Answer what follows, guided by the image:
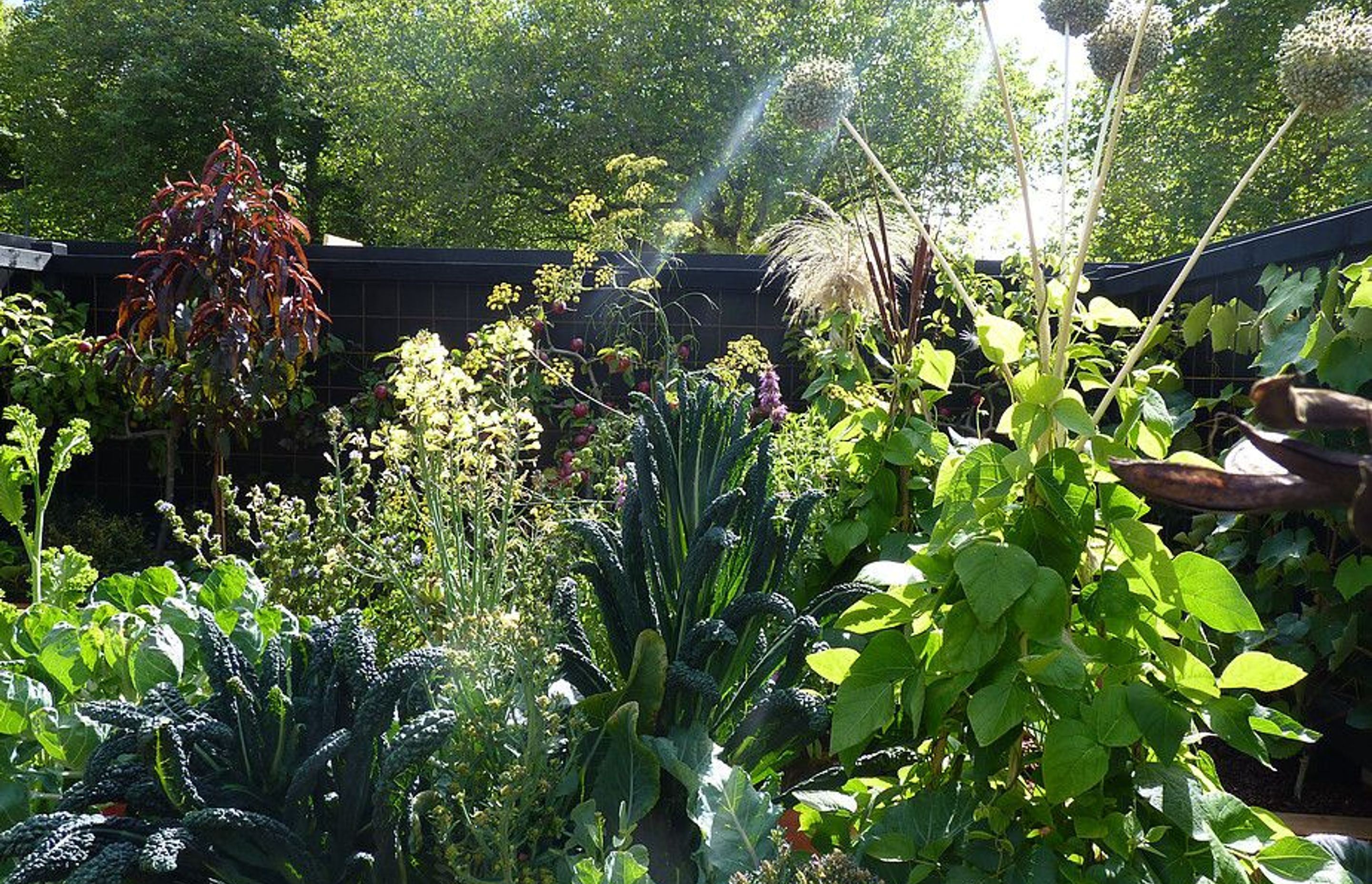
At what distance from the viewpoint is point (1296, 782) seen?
112 inches

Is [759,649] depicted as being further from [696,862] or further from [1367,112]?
[1367,112]

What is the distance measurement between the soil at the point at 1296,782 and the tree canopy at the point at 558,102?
39.2ft

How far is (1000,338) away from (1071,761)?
54cm

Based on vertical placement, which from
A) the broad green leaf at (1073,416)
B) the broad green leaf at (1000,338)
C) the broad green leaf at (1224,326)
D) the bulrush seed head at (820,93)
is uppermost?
the bulrush seed head at (820,93)

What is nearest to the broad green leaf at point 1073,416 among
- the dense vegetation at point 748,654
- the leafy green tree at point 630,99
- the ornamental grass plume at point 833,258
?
the dense vegetation at point 748,654

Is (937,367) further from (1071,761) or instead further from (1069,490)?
(1071,761)

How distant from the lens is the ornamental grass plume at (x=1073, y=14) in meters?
1.50

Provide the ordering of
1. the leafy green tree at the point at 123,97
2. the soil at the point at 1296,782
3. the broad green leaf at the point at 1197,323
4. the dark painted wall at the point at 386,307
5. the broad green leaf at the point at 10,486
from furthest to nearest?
the leafy green tree at the point at 123,97, the dark painted wall at the point at 386,307, the broad green leaf at the point at 1197,323, the soil at the point at 1296,782, the broad green leaf at the point at 10,486

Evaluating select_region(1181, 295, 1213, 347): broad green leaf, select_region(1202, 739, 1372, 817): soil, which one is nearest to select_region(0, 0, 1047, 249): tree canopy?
select_region(1181, 295, 1213, 347): broad green leaf

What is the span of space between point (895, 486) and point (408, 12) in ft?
53.9

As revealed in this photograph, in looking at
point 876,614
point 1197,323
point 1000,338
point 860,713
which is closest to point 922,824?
point 860,713

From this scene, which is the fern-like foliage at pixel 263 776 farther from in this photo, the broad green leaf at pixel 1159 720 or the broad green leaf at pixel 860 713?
the broad green leaf at pixel 1159 720

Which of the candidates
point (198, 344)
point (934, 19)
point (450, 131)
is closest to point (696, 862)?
point (198, 344)

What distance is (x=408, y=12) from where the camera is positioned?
55.0 feet
